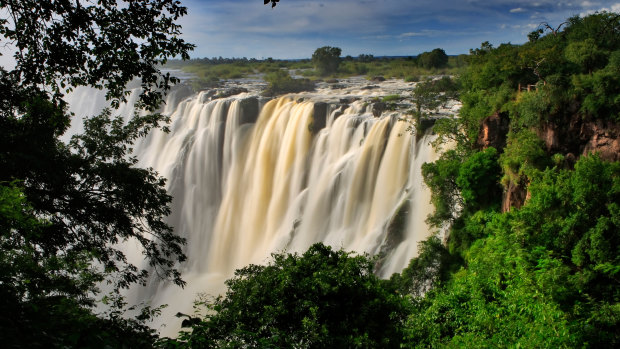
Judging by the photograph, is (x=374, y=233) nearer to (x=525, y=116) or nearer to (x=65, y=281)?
(x=525, y=116)

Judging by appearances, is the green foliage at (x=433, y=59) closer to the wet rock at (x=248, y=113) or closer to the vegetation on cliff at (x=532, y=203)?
the wet rock at (x=248, y=113)

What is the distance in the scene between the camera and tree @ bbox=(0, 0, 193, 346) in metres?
4.30

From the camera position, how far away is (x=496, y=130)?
15.6m

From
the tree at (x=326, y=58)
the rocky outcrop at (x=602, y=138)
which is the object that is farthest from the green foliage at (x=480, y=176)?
the tree at (x=326, y=58)

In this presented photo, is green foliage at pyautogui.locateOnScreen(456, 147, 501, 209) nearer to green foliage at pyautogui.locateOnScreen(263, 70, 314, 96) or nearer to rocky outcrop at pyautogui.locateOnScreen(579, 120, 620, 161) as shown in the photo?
rocky outcrop at pyautogui.locateOnScreen(579, 120, 620, 161)

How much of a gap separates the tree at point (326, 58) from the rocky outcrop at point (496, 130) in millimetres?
37423

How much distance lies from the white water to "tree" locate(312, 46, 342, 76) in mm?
17909

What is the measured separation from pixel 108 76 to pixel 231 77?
4971 cm

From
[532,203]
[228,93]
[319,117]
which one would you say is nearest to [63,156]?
[532,203]

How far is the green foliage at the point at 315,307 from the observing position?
798 cm

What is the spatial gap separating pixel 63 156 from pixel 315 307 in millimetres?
5685

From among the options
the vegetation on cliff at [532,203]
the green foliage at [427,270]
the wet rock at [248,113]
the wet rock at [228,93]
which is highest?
the wet rock at [228,93]

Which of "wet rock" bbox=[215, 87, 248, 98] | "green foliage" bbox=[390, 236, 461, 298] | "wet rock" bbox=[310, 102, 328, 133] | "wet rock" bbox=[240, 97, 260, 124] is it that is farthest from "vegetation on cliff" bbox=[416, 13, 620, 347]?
"wet rock" bbox=[215, 87, 248, 98]

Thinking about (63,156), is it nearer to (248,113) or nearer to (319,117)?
(319,117)
